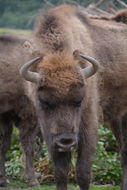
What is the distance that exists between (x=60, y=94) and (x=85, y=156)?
1250 mm

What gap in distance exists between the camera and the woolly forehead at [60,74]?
6.55 m

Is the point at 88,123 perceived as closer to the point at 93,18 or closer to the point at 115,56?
the point at 115,56

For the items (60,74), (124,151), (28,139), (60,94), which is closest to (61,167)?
(60,94)

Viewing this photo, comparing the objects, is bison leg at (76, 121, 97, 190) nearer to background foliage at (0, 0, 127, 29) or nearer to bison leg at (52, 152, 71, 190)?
bison leg at (52, 152, 71, 190)

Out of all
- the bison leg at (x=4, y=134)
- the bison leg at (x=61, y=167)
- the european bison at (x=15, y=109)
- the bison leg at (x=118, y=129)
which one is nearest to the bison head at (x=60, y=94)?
the bison leg at (x=61, y=167)

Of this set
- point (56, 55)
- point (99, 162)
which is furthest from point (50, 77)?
point (99, 162)

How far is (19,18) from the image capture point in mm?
27109

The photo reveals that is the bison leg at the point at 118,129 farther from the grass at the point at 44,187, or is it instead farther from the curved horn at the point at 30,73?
the curved horn at the point at 30,73

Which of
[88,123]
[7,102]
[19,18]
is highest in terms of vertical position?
[88,123]

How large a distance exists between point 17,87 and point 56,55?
2.57 metres

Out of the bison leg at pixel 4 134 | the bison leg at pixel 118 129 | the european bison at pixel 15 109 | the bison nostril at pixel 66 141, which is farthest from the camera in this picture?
the bison leg at pixel 4 134

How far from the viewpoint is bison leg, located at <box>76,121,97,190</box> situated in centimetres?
740

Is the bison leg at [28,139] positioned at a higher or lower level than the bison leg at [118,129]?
lower

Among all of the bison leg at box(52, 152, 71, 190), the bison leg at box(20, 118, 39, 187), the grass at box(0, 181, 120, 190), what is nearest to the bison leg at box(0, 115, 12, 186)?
the bison leg at box(20, 118, 39, 187)
